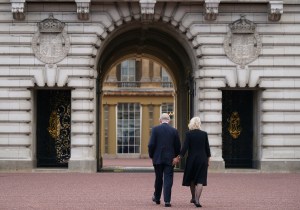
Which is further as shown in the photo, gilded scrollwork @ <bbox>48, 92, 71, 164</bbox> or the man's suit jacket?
gilded scrollwork @ <bbox>48, 92, 71, 164</bbox>

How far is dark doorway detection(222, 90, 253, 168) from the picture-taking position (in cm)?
3272

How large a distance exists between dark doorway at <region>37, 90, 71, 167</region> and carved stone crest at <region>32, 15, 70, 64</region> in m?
2.16

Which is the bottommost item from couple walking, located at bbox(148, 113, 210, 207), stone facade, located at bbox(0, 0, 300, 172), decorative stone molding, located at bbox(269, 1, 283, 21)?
couple walking, located at bbox(148, 113, 210, 207)

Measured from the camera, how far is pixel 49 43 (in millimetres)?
30656

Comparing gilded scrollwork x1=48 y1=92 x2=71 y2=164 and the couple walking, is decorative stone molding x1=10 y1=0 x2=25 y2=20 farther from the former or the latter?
the couple walking

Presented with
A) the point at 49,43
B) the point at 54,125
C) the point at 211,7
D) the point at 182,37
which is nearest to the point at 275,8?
the point at 211,7

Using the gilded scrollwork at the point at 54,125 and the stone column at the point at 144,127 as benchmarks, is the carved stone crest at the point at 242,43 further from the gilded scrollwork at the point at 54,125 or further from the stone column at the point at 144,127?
the stone column at the point at 144,127

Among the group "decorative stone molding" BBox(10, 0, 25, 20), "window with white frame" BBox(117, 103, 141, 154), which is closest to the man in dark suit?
"decorative stone molding" BBox(10, 0, 25, 20)

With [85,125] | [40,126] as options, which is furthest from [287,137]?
[40,126]

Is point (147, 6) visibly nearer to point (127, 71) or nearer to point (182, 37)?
point (182, 37)

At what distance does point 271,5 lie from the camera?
1204 inches

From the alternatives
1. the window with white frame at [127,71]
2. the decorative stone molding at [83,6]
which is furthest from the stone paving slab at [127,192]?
the window with white frame at [127,71]

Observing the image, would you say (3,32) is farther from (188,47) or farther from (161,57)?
(161,57)

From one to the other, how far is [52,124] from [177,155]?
47.0ft
